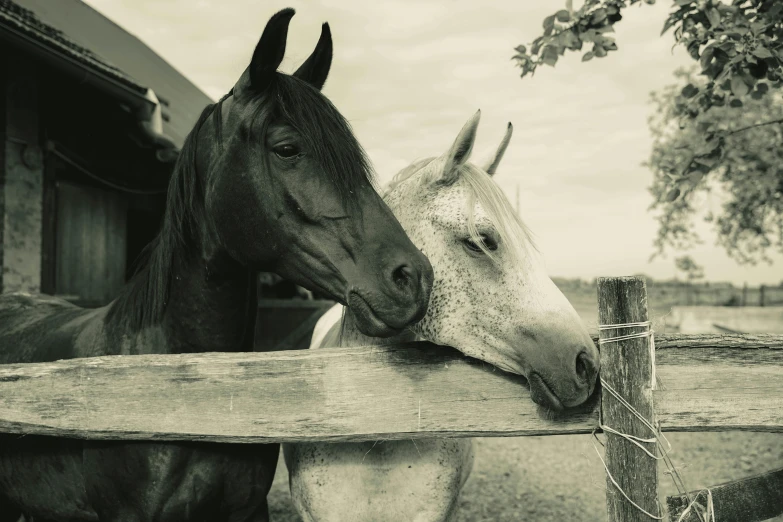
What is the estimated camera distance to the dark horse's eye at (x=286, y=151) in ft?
5.88

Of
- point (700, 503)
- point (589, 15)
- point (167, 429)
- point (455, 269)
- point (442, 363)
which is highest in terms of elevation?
point (589, 15)

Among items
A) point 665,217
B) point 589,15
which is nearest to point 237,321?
point 589,15

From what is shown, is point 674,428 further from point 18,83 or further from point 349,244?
point 18,83

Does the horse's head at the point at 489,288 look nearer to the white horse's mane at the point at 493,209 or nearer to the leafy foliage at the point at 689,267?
the white horse's mane at the point at 493,209

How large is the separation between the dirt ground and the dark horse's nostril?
2.81 meters

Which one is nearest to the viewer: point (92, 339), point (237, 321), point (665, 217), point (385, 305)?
point (385, 305)

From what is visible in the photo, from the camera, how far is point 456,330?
181cm

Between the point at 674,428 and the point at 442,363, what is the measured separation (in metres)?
0.66

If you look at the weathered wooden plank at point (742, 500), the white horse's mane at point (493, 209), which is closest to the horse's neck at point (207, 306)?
the white horse's mane at point (493, 209)

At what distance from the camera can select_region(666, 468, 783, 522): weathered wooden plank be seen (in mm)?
1780

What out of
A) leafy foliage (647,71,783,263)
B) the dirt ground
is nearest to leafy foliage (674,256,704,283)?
leafy foliage (647,71,783,263)

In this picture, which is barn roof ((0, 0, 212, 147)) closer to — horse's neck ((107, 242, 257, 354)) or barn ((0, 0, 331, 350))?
barn ((0, 0, 331, 350))

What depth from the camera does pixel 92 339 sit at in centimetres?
223

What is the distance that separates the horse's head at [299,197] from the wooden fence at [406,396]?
0.28 m
